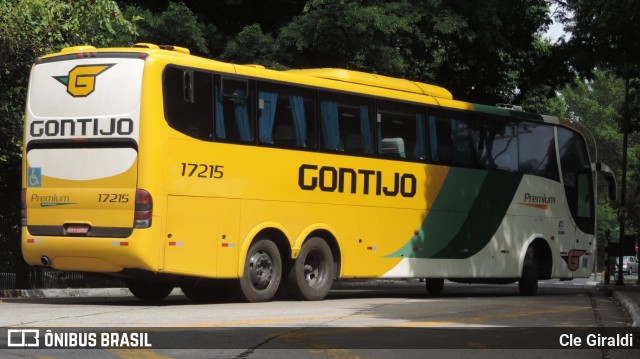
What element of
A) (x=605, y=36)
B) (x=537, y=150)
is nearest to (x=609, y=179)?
(x=537, y=150)

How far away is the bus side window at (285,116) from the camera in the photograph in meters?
20.5

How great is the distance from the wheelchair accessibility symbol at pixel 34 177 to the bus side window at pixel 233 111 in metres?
2.74

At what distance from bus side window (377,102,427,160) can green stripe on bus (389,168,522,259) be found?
123cm

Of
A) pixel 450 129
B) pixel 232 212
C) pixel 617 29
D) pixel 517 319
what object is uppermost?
pixel 617 29

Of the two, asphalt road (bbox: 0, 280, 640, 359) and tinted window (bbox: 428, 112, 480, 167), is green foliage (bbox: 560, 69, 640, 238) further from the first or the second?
asphalt road (bbox: 0, 280, 640, 359)

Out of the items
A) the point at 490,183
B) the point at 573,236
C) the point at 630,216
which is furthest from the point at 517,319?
the point at 630,216

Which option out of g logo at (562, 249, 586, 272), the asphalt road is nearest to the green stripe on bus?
g logo at (562, 249, 586, 272)

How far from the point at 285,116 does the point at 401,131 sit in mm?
3244

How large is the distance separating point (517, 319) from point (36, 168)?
7.57 meters

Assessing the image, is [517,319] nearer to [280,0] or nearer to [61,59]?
[61,59]

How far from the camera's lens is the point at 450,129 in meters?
24.6

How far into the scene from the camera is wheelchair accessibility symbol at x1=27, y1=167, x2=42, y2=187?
19047mm

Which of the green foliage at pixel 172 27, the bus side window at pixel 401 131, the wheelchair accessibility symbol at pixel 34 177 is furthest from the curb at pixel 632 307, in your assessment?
the green foliage at pixel 172 27

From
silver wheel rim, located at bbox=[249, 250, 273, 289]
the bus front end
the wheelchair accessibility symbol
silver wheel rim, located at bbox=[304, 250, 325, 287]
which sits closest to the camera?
the bus front end
